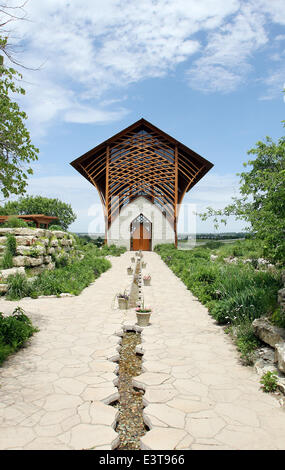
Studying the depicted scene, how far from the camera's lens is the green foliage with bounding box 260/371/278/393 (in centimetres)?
348

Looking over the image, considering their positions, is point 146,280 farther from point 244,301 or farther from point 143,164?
point 143,164

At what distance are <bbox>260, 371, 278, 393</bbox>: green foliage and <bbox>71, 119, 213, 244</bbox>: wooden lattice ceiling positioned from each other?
79.7ft

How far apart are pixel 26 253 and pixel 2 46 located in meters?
6.81

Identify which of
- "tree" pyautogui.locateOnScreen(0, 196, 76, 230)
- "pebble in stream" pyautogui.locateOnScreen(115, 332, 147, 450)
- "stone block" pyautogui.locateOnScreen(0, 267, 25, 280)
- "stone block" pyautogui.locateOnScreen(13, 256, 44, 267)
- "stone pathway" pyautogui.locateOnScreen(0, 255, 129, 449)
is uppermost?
"tree" pyautogui.locateOnScreen(0, 196, 76, 230)

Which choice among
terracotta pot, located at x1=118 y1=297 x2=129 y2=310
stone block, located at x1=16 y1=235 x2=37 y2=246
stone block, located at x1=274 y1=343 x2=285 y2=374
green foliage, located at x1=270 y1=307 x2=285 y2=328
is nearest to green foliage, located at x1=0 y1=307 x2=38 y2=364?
terracotta pot, located at x1=118 y1=297 x2=129 y2=310

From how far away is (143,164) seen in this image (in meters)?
28.3

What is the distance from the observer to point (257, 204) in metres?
6.35

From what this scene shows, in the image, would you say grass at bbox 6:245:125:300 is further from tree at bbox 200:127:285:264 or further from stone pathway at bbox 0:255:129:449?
tree at bbox 200:127:285:264

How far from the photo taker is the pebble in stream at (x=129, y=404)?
278 centimetres

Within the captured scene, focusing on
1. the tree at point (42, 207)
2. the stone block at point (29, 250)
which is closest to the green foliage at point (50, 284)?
the stone block at point (29, 250)

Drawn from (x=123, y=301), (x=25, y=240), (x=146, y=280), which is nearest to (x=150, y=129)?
(x=146, y=280)

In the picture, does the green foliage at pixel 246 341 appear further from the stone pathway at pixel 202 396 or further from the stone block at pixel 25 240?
the stone block at pixel 25 240

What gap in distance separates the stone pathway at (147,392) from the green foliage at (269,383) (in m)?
0.12
